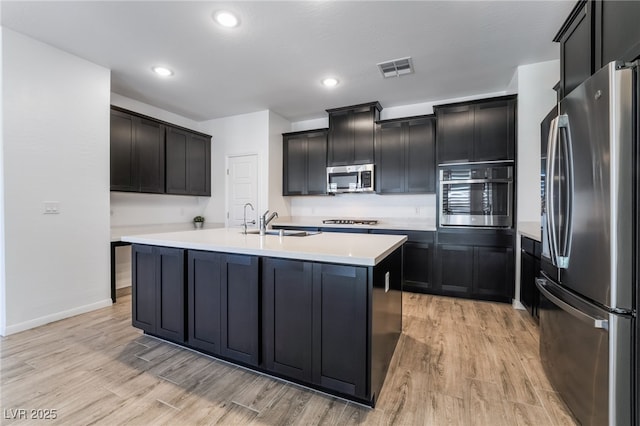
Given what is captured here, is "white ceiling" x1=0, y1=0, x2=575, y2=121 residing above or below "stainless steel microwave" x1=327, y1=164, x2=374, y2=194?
above

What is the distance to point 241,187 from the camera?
5.01 metres

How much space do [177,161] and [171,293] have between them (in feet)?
9.76

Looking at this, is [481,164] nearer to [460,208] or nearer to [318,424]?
[460,208]

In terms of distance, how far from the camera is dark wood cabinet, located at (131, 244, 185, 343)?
220 centimetres

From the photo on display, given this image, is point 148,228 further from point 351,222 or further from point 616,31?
point 616,31

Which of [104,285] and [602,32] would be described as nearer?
[602,32]

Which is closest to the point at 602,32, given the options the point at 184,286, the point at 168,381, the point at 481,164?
the point at 481,164

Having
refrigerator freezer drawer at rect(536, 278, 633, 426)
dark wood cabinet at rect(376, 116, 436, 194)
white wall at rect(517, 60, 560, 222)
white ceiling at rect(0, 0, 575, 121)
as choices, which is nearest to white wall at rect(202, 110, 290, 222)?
white ceiling at rect(0, 0, 575, 121)

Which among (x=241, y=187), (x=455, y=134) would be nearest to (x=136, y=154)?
(x=241, y=187)

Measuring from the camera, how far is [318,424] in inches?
58.3

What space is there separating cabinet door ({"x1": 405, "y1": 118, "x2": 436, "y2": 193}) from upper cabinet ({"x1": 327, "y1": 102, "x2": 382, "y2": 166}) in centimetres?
56

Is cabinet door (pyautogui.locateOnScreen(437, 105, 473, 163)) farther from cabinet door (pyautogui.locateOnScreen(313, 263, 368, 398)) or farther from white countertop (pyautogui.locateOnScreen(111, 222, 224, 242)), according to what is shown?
white countertop (pyautogui.locateOnScreen(111, 222, 224, 242))

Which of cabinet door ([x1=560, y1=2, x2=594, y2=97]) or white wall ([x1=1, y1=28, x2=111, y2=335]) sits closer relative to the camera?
cabinet door ([x1=560, y1=2, x2=594, y2=97])

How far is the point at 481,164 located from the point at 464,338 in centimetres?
216
